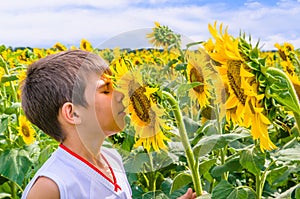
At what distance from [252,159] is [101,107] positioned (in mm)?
455

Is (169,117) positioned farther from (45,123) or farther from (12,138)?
(12,138)

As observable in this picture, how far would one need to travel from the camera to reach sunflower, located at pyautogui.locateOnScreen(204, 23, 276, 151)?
133cm

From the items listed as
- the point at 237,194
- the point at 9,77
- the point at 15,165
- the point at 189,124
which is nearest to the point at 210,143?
the point at 189,124

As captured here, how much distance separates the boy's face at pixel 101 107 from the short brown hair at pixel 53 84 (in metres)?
0.03

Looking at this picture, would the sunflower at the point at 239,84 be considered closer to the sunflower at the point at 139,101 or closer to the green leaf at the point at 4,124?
the sunflower at the point at 139,101

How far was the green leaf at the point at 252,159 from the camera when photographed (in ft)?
5.43

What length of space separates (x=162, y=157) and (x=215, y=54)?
1.30 feet

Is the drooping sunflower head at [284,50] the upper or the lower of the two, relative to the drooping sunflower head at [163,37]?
lower

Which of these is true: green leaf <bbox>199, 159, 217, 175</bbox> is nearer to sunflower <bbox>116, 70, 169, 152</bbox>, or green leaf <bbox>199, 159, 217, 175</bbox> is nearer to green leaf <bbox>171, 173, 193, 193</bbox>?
green leaf <bbox>171, 173, 193, 193</bbox>

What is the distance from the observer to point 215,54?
1.41 metres

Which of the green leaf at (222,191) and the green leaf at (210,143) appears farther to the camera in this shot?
the green leaf at (222,191)

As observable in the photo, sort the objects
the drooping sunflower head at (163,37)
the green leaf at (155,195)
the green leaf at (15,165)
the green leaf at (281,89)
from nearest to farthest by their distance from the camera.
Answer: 1. the green leaf at (281,89)
2. the drooping sunflower head at (163,37)
3. the green leaf at (155,195)
4. the green leaf at (15,165)

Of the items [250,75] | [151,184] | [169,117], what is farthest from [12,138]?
[250,75]

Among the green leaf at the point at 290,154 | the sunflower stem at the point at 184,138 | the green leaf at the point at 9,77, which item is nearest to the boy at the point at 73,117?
the sunflower stem at the point at 184,138
